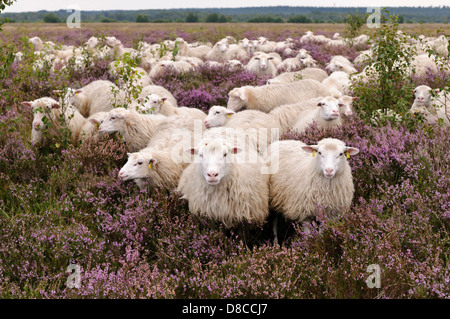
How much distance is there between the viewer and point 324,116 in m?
6.52

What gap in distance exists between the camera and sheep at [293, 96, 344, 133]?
21.1ft

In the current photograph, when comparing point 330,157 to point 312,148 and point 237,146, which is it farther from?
point 237,146

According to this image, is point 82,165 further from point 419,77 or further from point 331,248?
point 419,77

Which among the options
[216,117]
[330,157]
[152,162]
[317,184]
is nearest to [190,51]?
[216,117]

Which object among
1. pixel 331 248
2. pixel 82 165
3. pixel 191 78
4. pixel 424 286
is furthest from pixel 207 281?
pixel 191 78

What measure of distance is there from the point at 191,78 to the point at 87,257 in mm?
7863

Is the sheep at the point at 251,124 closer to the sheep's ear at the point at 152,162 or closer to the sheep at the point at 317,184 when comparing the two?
the sheep at the point at 317,184

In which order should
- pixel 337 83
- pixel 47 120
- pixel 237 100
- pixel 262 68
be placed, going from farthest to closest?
pixel 262 68 → pixel 337 83 → pixel 237 100 → pixel 47 120

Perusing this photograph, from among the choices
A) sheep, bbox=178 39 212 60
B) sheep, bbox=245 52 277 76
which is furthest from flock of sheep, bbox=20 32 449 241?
sheep, bbox=178 39 212 60

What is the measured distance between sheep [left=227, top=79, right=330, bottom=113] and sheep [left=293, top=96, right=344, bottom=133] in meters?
1.79

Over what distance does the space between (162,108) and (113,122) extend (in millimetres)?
1679

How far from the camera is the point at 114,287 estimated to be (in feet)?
10.2

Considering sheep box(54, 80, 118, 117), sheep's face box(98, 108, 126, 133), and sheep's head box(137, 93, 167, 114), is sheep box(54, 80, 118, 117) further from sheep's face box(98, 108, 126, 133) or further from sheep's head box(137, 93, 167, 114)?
sheep's face box(98, 108, 126, 133)

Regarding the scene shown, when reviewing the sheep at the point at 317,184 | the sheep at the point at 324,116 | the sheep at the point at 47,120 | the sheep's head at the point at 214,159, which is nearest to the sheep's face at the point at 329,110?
the sheep at the point at 324,116
